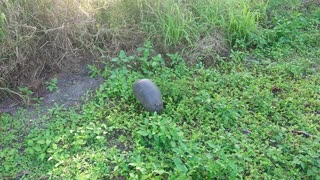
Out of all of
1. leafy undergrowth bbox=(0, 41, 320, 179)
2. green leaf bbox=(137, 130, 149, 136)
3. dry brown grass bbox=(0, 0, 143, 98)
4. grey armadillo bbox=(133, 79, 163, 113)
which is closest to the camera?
leafy undergrowth bbox=(0, 41, 320, 179)

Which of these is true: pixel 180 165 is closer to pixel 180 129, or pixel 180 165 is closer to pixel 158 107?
pixel 180 129

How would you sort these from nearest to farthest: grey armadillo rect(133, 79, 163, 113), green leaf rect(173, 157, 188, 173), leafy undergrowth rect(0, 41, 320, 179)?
green leaf rect(173, 157, 188, 173), leafy undergrowth rect(0, 41, 320, 179), grey armadillo rect(133, 79, 163, 113)

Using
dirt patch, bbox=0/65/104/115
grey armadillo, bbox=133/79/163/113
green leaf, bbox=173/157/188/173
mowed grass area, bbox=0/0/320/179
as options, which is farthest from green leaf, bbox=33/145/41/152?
green leaf, bbox=173/157/188/173

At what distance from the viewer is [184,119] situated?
9.77 ft

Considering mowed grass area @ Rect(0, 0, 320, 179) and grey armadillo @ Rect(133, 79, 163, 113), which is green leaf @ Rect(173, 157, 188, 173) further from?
grey armadillo @ Rect(133, 79, 163, 113)

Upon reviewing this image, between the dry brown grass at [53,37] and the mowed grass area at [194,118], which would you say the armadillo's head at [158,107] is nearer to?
the mowed grass area at [194,118]

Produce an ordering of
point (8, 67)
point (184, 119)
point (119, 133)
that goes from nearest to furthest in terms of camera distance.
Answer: point (119, 133) → point (184, 119) → point (8, 67)

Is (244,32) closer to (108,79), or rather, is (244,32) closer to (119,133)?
(108,79)

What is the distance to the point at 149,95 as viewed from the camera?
292 centimetres

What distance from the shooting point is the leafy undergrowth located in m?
2.45

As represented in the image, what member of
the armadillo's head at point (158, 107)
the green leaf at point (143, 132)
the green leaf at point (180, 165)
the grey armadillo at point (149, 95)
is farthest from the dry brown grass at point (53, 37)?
the green leaf at point (180, 165)

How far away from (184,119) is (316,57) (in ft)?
5.69

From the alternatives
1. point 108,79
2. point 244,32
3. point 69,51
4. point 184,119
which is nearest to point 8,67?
point 69,51

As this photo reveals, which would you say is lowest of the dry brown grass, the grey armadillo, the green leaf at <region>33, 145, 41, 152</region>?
the green leaf at <region>33, 145, 41, 152</region>
